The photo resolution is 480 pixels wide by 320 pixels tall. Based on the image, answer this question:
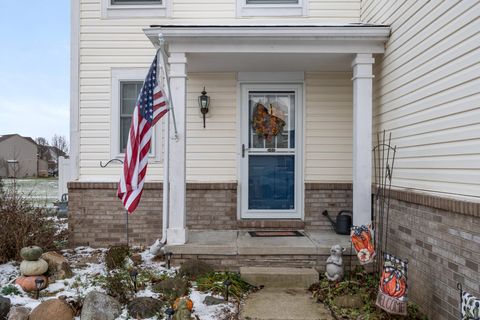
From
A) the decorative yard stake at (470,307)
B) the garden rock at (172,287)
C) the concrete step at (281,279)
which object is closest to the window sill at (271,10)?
the concrete step at (281,279)

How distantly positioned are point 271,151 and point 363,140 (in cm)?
170

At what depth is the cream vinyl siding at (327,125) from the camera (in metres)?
6.67

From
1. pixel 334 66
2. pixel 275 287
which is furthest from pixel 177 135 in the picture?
pixel 334 66

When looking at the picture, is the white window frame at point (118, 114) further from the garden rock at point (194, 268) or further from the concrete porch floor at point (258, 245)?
the garden rock at point (194, 268)

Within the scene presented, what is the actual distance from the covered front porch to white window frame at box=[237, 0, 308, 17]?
958mm

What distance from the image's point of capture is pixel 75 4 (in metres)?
6.74

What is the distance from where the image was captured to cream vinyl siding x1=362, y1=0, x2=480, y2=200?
3426 millimetres

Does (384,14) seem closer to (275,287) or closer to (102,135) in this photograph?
(275,287)

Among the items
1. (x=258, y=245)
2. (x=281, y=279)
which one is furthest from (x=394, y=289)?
(x=258, y=245)

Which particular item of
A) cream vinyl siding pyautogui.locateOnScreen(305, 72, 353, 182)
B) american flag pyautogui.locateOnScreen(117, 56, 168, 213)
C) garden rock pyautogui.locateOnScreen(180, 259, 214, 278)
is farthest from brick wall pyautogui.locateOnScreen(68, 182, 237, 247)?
american flag pyautogui.locateOnScreen(117, 56, 168, 213)

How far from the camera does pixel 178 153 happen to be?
5.45 metres

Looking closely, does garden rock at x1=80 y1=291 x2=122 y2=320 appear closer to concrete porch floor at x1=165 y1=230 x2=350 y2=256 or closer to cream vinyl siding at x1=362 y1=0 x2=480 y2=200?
concrete porch floor at x1=165 y1=230 x2=350 y2=256

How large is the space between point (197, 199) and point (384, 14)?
12.5ft

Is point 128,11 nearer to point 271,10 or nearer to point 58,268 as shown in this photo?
point 271,10
